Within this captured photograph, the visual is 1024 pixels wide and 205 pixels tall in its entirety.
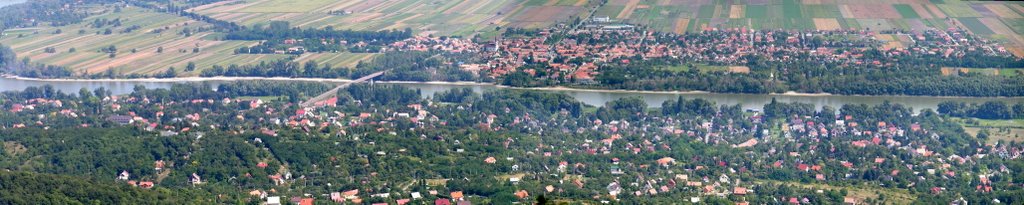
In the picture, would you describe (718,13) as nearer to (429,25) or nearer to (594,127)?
(429,25)

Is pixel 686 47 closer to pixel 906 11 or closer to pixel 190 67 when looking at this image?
pixel 906 11

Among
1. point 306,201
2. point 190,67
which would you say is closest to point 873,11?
point 190,67

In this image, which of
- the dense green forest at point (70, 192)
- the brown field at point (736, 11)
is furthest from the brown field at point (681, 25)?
the dense green forest at point (70, 192)

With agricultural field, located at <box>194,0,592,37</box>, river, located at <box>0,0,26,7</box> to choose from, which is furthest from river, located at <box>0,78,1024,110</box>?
river, located at <box>0,0,26,7</box>

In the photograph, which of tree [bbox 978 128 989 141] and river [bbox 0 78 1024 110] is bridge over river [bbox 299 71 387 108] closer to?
river [bbox 0 78 1024 110]

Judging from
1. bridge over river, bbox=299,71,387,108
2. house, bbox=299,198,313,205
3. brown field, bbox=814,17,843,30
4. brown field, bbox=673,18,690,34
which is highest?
house, bbox=299,198,313,205

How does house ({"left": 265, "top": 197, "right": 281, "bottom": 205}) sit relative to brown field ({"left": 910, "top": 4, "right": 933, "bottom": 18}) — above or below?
above
